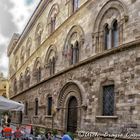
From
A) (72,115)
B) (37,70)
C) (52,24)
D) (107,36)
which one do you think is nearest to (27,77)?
(37,70)

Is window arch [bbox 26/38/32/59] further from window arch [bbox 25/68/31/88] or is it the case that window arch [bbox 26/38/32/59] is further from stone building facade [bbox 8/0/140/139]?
stone building facade [bbox 8/0/140/139]

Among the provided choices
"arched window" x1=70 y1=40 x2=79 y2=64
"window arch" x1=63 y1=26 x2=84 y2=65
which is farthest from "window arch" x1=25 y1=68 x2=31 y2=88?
"arched window" x1=70 y1=40 x2=79 y2=64

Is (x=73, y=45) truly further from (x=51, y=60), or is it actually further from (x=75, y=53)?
(x=51, y=60)

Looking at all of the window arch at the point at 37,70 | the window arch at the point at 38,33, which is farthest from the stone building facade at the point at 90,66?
the window arch at the point at 38,33

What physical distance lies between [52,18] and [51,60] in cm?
312

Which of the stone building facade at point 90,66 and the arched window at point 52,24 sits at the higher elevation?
the arched window at point 52,24

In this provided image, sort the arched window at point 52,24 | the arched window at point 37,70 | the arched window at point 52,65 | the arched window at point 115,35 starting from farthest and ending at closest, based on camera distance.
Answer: the arched window at point 37,70 < the arched window at point 52,24 < the arched window at point 52,65 < the arched window at point 115,35

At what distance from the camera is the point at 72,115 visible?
18141mm

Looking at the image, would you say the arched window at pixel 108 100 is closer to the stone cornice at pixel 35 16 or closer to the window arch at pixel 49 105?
the window arch at pixel 49 105

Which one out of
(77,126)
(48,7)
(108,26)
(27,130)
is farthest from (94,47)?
(48,7)

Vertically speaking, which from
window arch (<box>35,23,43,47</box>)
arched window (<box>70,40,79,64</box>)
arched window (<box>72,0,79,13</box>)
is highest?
window arch (<box>35,23,43,47</box>)

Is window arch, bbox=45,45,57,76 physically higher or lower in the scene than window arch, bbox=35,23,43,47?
lower

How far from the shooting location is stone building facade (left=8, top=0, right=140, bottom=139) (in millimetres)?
12875

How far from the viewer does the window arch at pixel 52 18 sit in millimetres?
23359
